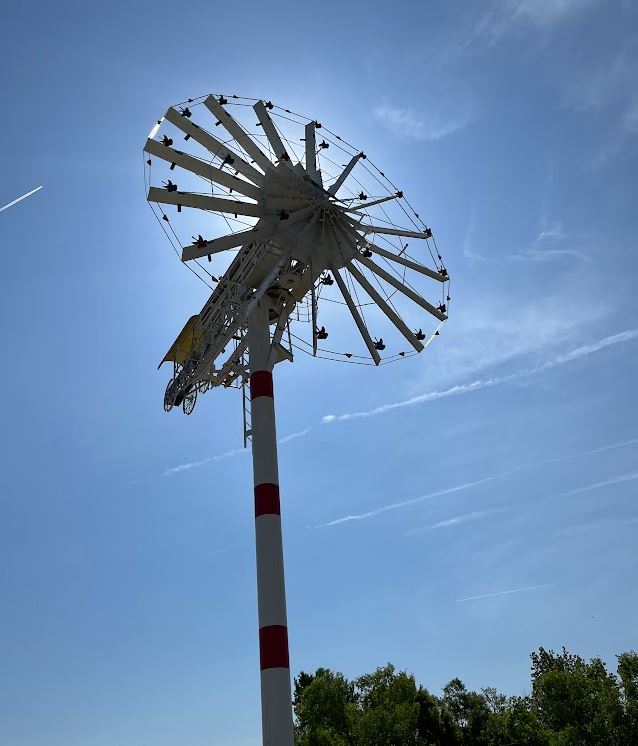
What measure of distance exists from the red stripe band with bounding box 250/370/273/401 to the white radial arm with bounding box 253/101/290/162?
7.86 meters

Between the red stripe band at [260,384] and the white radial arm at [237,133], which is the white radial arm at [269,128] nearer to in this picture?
the white radial arm at [237,133]

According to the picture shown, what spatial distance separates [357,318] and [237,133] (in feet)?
26.7

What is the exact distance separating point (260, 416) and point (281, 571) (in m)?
5.61

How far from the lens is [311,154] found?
26594 millimetres

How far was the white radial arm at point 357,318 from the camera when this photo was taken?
87.4 feet

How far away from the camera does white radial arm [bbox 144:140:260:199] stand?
23.6 m

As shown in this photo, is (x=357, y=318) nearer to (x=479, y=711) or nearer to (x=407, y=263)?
(x=407, y=263)

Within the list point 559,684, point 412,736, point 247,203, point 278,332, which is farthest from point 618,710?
point 247,203

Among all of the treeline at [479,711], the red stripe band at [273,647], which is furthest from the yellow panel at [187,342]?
the treeline at [479,711]

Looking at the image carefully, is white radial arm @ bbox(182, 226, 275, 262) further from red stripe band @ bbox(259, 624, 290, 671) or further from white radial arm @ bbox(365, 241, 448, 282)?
red stripe band @ bbox(259, 624, 290, 671)

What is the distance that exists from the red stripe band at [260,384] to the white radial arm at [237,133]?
24.8ft

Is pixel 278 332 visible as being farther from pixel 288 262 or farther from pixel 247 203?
pixel 247 203

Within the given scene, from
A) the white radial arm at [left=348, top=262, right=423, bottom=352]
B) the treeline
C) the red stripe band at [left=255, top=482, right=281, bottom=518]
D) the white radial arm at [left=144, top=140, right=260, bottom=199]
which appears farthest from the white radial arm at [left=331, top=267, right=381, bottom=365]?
the treeline

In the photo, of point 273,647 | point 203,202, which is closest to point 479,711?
point 273,647
